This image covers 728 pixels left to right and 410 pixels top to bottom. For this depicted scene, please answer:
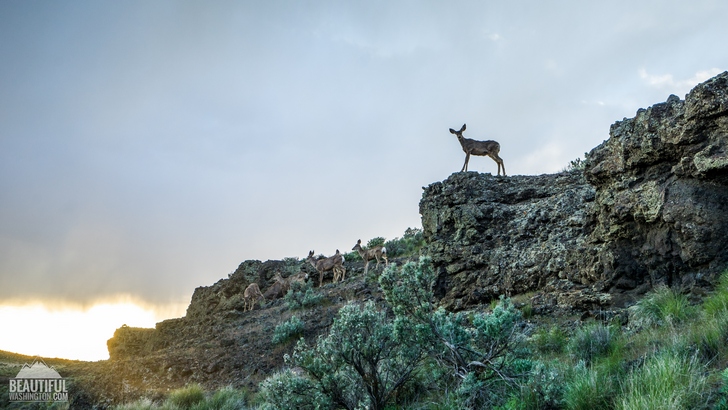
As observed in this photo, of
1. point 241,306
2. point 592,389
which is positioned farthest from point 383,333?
point 241,306

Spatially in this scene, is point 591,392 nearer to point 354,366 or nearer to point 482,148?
point 354,366

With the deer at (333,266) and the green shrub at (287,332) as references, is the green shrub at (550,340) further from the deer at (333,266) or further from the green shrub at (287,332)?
the deer at (333,266)

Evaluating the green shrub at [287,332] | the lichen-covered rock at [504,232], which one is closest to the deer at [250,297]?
the green shrub at [287,332]

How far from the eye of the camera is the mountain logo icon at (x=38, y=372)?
573 inches

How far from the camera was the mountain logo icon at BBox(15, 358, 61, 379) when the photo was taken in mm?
14552

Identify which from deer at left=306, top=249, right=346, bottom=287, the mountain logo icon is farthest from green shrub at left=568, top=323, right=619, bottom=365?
deer at left=306, top=249, right=346, bottom=287

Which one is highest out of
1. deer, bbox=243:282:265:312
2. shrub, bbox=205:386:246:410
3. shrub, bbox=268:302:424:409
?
deer, bbox=243:282:265:312

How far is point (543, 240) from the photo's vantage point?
1173 centimetres

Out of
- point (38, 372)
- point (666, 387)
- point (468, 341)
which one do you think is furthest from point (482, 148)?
point (38, 372)

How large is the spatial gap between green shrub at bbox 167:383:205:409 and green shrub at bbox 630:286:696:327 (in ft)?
30.9

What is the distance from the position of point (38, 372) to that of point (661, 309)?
18.0m

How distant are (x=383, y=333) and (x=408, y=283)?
2.78ft

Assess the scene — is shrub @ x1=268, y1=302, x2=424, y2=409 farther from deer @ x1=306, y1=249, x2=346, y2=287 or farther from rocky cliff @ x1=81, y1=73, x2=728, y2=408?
deer @ x1=306, y1=249, x2=346, y2=287

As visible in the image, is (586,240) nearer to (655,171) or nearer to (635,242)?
(635,242)
